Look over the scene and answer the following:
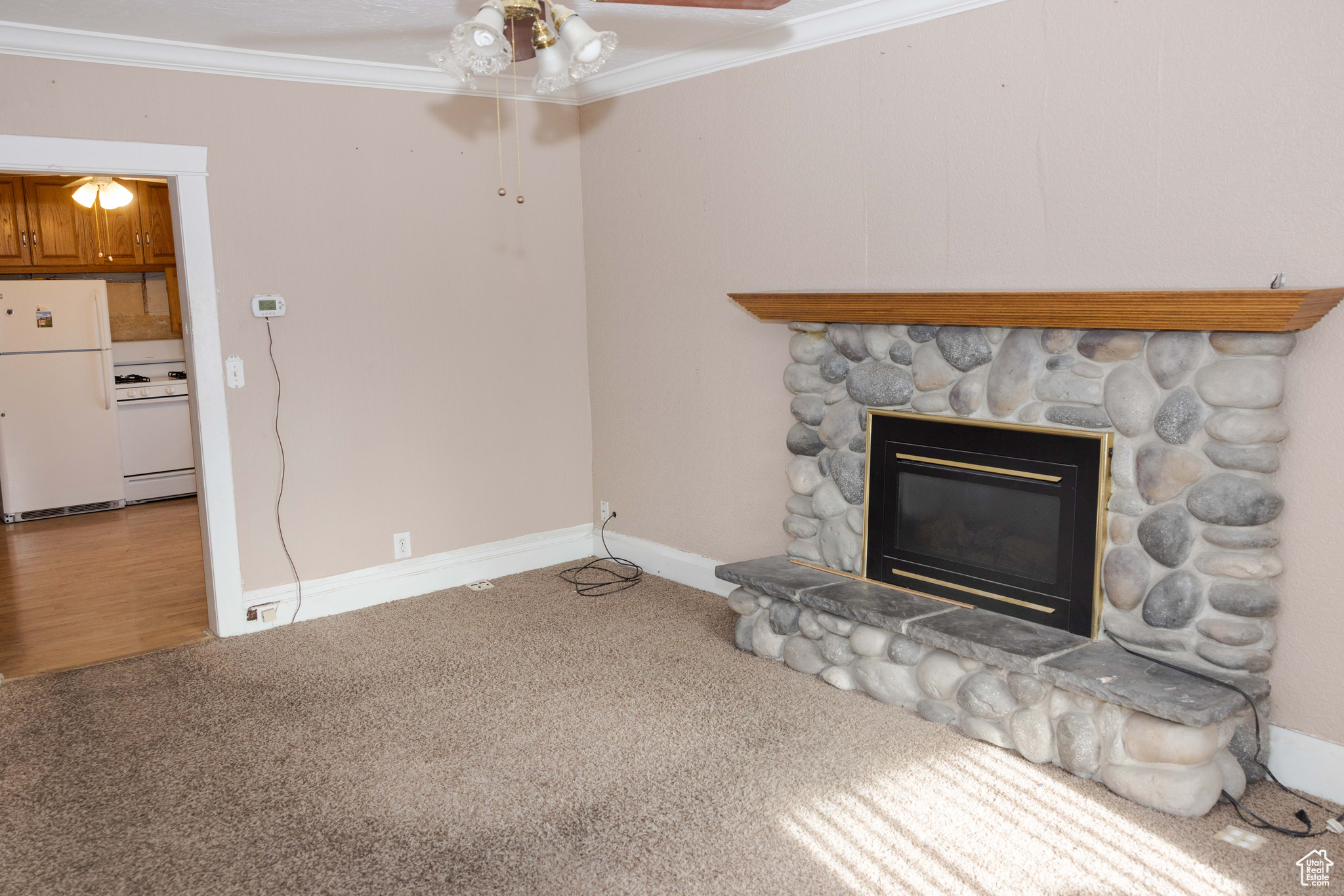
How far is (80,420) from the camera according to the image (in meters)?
5.89

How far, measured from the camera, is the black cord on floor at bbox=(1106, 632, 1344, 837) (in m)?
2.28

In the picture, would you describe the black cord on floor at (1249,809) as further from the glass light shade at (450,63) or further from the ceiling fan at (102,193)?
the ceiling fan at (102,193)

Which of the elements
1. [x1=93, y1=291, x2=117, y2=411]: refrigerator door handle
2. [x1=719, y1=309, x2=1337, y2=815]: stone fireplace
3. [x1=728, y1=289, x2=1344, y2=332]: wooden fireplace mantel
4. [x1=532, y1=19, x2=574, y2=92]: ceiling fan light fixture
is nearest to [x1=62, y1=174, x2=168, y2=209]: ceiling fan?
[x1=93, y1=291, x2=117, y2=411]: refrigerator door handle

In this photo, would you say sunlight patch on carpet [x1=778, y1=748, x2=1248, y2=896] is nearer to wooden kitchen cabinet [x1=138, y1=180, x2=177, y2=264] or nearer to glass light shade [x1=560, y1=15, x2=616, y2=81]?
glass light shade [x1=560, y1=15, x2=616, y2=81]

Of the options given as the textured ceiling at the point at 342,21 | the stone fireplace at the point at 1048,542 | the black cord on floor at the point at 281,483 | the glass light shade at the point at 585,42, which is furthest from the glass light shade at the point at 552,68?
the black cord on floor at the point at 281,483

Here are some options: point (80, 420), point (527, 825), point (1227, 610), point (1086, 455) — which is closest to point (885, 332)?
point (1086, 455)

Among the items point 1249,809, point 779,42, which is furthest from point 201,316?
point 1249,809

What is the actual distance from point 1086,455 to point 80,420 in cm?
594

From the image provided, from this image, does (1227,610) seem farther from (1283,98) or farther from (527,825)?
(527,825)

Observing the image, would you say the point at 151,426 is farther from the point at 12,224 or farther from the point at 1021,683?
the point at 1021,683

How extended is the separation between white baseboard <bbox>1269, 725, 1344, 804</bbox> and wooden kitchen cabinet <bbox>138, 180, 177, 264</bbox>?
6.77 meters

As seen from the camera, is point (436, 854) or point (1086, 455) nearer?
point (436, 854)

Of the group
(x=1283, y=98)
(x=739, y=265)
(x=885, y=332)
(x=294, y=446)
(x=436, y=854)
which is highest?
(x=1283, y=98)

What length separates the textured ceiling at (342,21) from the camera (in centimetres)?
301
